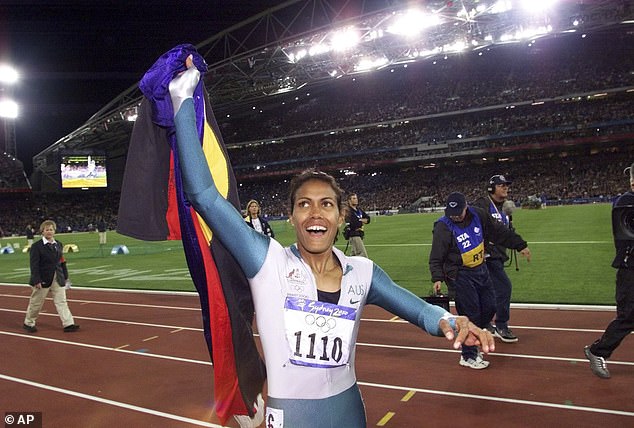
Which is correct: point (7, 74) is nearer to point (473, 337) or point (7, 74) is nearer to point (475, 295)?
point (475, 295)

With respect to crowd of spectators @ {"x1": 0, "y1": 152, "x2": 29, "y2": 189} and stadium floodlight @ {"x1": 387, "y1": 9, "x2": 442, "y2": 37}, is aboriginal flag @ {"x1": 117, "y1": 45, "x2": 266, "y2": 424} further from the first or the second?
crowd of spectators @ {"x1": 0, "y1": 152, "x2": 29, "y2": 189}

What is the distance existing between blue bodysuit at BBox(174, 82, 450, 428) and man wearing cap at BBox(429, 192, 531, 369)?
12.5 ft

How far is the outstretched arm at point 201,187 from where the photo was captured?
1967 millimetres

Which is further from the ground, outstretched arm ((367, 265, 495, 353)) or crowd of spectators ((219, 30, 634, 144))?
crowd of spectators ((219, 30, 634, 144))

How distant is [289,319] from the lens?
6.87 ft

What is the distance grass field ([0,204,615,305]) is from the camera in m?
10.2

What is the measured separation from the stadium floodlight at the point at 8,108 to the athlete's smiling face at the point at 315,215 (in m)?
53.8

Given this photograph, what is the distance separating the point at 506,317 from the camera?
6.93 meters

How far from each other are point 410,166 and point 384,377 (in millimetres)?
57824

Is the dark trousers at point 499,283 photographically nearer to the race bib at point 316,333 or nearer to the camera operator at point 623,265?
the camera operator at point 623,265

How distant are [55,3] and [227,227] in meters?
32.8

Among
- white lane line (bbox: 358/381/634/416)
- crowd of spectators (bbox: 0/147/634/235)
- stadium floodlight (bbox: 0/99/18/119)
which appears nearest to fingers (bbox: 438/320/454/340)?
white lane line (bbox: 358/381/634/416)

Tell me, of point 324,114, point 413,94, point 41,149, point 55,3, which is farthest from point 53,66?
point 413,94

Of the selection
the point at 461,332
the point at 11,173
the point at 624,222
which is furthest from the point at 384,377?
the point at 11,173
